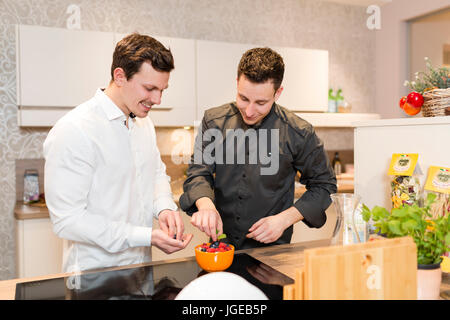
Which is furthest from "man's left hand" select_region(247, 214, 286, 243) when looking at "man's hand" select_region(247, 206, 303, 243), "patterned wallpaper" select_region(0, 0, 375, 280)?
"patterned wallpaper" select_region(0, 0, 375, 280)

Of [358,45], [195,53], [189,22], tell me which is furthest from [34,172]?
[358,45]

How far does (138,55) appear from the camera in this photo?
1.31 meters

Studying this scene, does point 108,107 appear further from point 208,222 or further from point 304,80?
point 304,80

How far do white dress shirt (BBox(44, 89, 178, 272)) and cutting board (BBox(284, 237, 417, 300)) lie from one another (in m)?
0.67

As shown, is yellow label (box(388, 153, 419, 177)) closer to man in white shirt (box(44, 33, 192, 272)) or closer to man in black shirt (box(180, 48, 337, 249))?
man in black shirt (box(180, 48, 337, 249))

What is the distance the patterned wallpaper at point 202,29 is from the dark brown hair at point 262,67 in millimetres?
1924

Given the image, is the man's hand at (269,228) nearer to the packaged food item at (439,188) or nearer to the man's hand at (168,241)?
the man's hand at (168,241)

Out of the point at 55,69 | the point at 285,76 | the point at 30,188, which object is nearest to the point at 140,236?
the point at 55,69

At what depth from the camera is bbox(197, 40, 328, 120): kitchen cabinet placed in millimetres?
2924

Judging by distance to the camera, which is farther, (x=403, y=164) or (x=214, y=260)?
(x=403, y=164)

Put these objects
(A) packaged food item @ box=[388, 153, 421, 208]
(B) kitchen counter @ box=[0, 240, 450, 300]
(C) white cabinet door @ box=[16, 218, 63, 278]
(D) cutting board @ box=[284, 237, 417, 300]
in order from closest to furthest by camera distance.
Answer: (D) cutting board @ box=[284, 237, 417, 300]
(B) kitchen counter @ box=[0, 240, 450, 300]
(A) packaged food item @ box=[388, 153, 421, 208]
(C) white cabinet door @ box=[16, 218, 63, 278]

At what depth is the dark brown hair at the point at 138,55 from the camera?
4.30 feet

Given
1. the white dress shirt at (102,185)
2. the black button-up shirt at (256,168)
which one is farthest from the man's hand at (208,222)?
the black button-up shirt at (256,168)

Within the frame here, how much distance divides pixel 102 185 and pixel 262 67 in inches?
28.4
